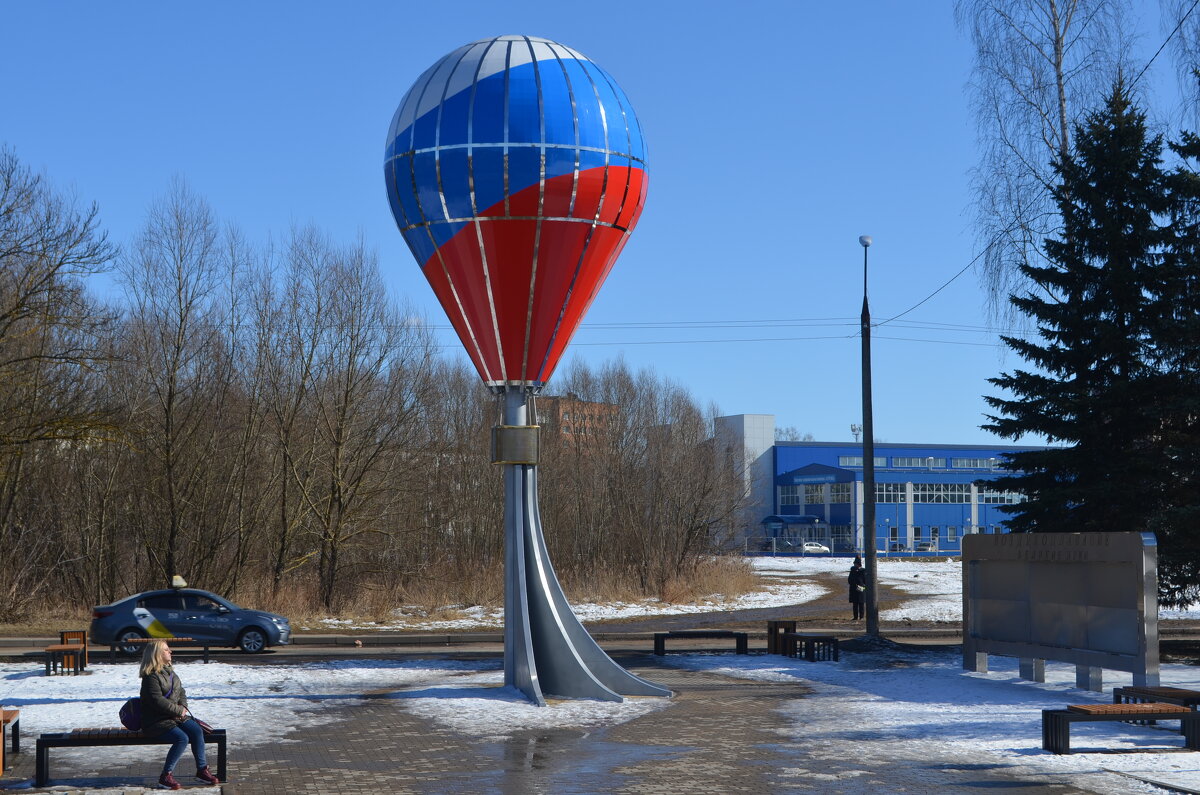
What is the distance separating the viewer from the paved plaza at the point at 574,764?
11094 mm

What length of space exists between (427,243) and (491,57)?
2817 mm

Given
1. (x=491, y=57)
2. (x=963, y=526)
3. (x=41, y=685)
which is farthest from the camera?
(x=963, y=526)

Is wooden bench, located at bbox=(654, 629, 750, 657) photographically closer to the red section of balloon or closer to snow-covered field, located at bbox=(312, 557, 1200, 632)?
the red section of balloon

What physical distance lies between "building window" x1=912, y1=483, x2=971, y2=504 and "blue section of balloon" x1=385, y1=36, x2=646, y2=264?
89.1 meters

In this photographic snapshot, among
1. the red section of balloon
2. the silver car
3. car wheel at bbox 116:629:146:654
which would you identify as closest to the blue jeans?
the red section of balloon

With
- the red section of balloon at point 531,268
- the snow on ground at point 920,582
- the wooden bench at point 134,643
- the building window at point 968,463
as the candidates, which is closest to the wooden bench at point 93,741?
the red section of balloon at point 531,268

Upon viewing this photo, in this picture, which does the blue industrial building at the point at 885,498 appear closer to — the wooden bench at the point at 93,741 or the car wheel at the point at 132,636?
the car wheel at the point at 132,636

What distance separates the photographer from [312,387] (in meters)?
39.1

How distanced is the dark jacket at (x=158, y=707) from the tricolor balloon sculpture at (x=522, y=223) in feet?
21.8

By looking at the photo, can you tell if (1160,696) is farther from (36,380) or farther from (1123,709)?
(36,380)

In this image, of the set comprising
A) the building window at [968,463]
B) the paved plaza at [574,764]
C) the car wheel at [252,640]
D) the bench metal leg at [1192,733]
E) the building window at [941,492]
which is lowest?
the car wheel at [252,640]

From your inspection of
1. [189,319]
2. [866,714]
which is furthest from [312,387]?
[866,714]

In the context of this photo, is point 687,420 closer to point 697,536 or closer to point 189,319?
point 697,536

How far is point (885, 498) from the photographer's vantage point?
332 ft
